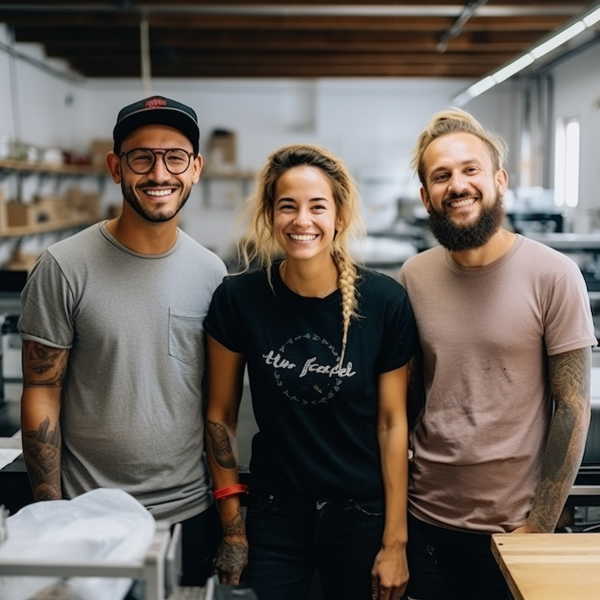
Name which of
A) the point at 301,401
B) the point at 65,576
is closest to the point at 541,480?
the point at 301,401

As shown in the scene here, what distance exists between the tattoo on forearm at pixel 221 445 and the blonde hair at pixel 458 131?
75 centimetres

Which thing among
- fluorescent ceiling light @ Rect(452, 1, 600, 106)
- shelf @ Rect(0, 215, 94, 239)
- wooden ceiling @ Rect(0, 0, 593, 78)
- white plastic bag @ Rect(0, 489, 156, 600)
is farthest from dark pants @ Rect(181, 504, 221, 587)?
shelf @ Rect(0, 215, 94, 239)

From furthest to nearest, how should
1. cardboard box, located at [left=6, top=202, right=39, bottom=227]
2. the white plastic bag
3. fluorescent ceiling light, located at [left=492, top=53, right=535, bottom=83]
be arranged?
cardboard box, located at [left=6, top=202, right=39, bottom=227], fluorescent ceiling light, located at [left=492, top=53, right=535, bottom=83], the white plastic bag

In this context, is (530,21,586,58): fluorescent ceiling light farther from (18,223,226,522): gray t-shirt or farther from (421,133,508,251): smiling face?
(18,223,226,522): gray t-shirt

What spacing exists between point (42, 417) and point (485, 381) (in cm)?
97

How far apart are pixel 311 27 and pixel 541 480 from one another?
5143 millimetres

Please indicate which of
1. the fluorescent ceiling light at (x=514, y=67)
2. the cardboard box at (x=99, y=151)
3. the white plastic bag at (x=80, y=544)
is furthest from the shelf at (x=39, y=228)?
the white plastic bag at (x=80, y=544)

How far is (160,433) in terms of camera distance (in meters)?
1.49

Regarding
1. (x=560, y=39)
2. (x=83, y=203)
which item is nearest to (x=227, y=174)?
(x=83, y=203)

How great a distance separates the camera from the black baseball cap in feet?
4.91

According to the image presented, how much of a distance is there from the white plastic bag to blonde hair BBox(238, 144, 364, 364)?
0.69m

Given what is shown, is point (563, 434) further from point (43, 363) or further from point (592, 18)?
point (592, 18)

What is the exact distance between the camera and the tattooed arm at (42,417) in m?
1.47

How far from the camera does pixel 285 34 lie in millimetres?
6543
